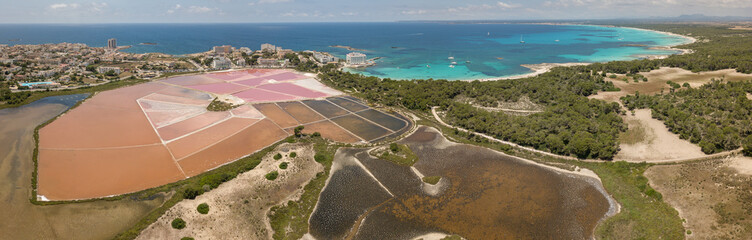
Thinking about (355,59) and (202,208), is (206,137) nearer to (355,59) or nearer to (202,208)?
(202,208)

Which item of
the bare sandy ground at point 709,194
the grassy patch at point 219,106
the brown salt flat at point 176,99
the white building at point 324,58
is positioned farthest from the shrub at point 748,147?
the white building at point 324,58

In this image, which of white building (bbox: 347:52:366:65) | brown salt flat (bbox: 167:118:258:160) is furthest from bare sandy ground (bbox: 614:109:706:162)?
white building (bbox: 347:52:366:65)

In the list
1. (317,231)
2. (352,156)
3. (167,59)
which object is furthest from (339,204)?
(167,59)

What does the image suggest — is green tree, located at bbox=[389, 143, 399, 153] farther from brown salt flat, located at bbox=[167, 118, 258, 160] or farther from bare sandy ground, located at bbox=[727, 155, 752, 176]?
bare sandy ground, located at bbox=[727, 155, 752, 176]

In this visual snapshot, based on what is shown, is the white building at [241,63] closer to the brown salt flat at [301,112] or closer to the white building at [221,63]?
the white building at [221,63]

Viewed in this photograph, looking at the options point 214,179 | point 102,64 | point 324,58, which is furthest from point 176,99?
point 102,64

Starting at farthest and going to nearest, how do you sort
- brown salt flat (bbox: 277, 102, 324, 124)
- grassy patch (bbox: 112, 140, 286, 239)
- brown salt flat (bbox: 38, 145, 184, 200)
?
brown salt flat (bbox: 277, 102, 324, 124), brown salt flat (bbox: 38, 145, 184, 200), grassy patch (bbox: 112, 140, 286, 239)
